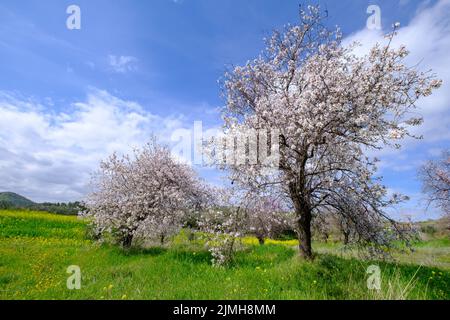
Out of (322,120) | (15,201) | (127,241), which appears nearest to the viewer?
(322,120)

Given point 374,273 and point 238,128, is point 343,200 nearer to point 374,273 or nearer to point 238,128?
point 374,273

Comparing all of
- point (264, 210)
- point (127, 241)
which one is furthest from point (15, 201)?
point (264, 210)

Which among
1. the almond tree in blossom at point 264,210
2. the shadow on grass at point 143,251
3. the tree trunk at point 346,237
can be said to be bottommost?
the shadow on grass at point 143,251

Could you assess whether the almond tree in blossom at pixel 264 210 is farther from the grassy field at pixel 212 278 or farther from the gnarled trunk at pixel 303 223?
the grassy field at pixel 212 278

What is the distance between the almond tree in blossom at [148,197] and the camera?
16.5 m

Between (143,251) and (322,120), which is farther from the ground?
(322,120)

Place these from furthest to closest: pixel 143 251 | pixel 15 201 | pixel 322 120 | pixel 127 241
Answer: pixel 15 201 → pixel 127 241 → pixel 143 251 → pixel 322 120

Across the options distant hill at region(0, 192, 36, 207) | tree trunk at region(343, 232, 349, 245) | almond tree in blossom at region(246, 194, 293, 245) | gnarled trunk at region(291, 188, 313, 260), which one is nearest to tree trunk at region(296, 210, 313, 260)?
gnarled trunk at region(291, 188, 313, 260)

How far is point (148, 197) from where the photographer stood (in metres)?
16.6

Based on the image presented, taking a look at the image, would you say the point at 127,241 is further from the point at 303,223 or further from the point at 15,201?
the point at 15,201

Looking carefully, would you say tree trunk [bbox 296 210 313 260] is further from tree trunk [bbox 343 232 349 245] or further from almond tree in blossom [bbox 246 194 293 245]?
tree trunk [bbox 343 232 349 245]

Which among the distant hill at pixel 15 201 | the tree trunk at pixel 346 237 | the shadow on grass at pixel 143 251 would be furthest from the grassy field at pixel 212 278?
the distant hill at pixel 15 201

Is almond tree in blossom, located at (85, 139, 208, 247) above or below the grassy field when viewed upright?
above

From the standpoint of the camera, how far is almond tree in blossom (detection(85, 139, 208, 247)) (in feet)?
54.1
